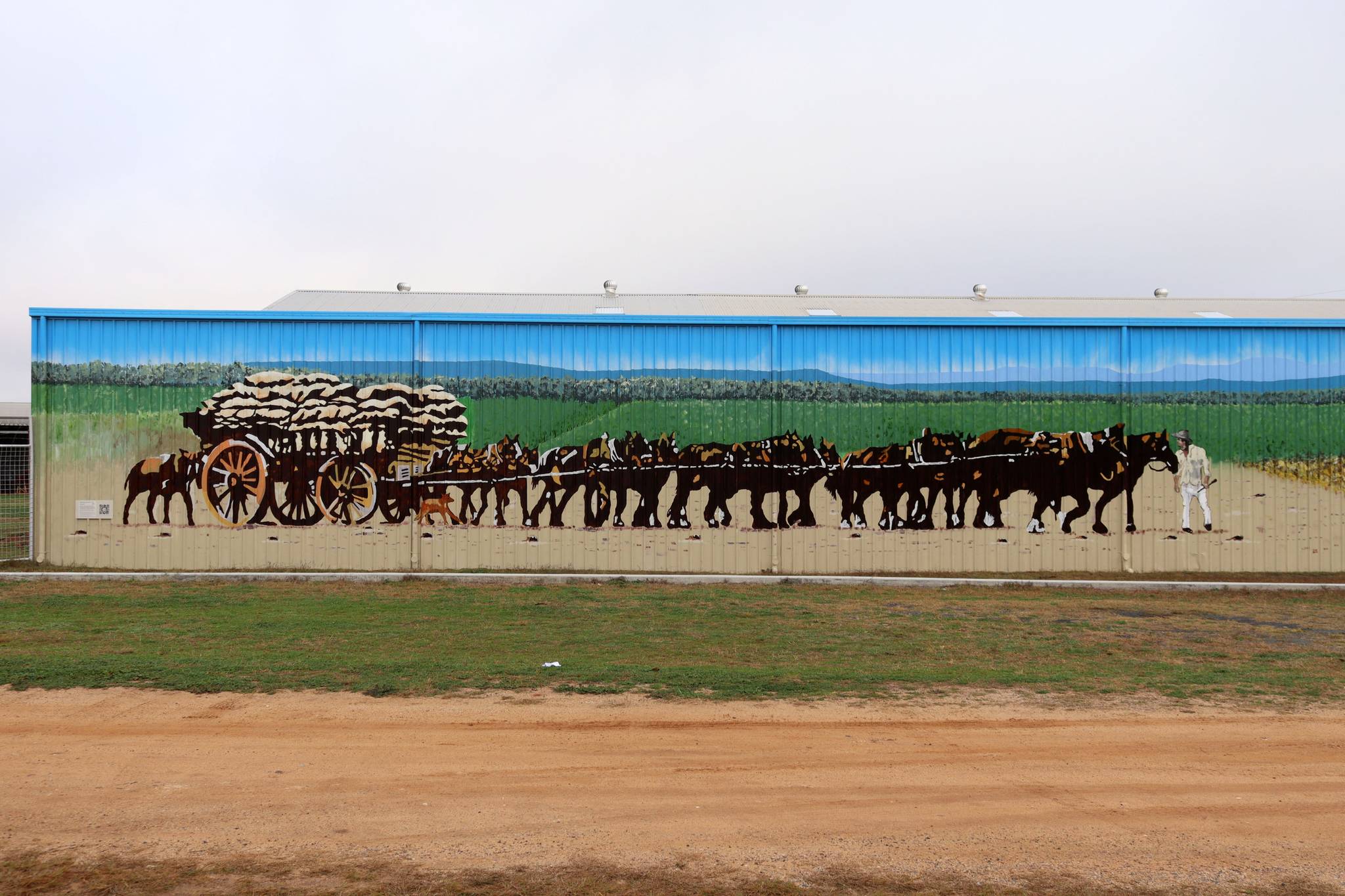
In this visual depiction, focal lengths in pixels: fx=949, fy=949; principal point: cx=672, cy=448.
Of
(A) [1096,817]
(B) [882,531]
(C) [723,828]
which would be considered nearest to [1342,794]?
(A) [1096,817]

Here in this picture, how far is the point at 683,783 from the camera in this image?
21.3 feet

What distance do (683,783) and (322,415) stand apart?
568 inches

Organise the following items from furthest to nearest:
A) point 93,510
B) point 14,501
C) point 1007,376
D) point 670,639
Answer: point 14,501 → point 1007,376 → point 93,510 → point 670,639

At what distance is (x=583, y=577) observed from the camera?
17.6m

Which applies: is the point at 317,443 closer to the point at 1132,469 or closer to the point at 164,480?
the point at 164,480

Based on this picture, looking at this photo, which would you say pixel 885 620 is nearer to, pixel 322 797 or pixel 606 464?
pixel 606 464

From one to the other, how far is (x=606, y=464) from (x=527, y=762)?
12.2 metres

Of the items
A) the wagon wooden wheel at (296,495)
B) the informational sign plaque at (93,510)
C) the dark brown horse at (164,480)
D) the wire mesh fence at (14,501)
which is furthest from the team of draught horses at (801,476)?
the wire mesh fence at (14,501)

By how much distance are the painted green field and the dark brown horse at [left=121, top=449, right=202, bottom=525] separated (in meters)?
0.26

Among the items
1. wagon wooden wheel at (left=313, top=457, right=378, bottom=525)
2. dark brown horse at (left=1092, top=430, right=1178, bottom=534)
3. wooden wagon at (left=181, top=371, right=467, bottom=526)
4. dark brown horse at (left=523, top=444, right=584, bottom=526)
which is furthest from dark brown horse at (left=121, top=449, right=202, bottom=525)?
dark brown horse at (left=1092, top=430, right=1178, bottom=534)

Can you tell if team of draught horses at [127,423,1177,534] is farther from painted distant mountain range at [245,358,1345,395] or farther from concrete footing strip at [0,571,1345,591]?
concrete footing strip at [0,571,1345,591]

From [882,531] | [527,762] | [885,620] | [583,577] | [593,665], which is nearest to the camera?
[527,762]

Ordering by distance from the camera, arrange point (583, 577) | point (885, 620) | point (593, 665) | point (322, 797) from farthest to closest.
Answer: point (583, 577) < point (885, 620) < point (593, 665) < point (322, 797)

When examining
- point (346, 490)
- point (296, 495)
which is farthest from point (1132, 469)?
point (296, 495)
